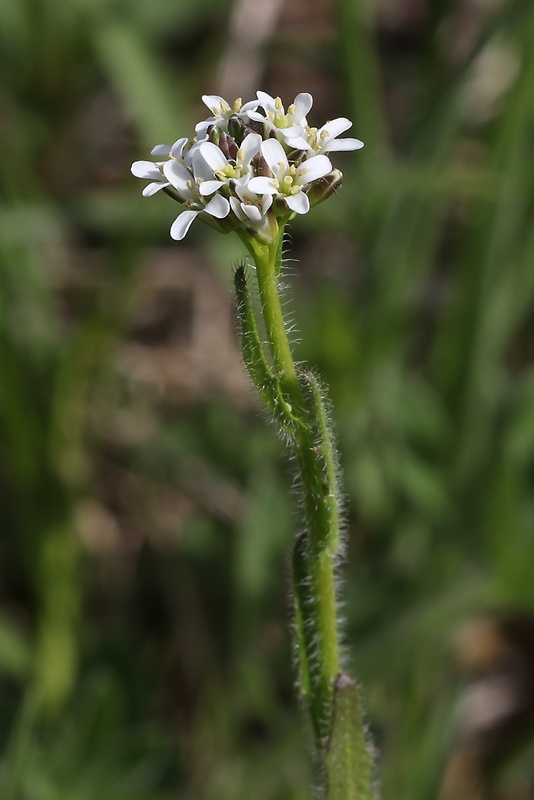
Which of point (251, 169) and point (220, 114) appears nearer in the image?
point (251, 169)

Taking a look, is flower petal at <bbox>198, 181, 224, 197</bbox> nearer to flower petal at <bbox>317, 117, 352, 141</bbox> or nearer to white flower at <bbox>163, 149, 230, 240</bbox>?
white flower at <bbox>163, 149, 230, 240</bbox>

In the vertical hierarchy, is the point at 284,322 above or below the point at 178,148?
below

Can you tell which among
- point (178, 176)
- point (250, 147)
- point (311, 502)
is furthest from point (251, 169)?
point (311, 502)

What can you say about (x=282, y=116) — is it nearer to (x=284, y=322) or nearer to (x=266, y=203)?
(x=266, y=203)

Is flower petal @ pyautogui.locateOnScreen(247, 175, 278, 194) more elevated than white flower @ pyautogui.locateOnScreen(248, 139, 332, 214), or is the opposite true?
white flower @ pyautogui.locateOnScreen(248, 139, 332, 214)

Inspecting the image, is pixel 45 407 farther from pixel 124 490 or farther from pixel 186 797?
pixel 186 797

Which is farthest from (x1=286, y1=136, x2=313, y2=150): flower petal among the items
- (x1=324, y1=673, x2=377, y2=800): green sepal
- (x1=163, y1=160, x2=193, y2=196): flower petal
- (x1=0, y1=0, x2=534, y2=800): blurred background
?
(x1=0, y1=0, x2=534, y2=800): blurred background

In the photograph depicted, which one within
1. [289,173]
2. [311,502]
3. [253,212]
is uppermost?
[289,173]
